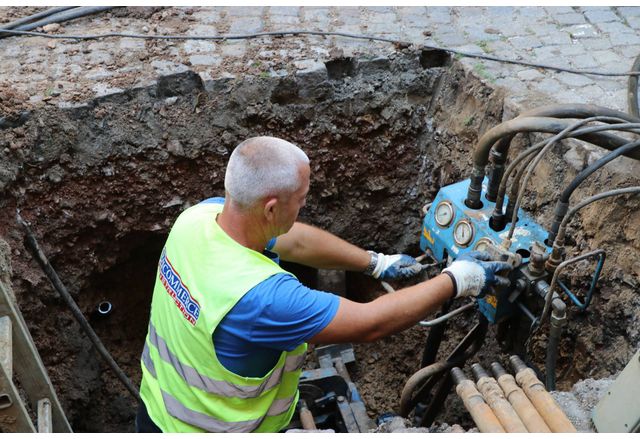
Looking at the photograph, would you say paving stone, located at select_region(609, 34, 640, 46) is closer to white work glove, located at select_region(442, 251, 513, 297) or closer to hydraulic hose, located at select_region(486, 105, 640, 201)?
hydraulic hose, located at select_region(486, 105, 640, 201)

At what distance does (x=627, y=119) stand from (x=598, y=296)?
3.06 ft

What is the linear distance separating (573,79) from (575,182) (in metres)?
1.64

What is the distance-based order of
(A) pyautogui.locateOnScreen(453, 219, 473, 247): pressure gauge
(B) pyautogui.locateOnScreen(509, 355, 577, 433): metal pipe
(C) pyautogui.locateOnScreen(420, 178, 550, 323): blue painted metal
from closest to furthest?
(B) pyautogui.locateOnScreen(509, 355, 577, 433): metal pipe → (C) pyautogui.locateOnScreen(420, 178, 550, 323): blue painted metal → (A) pyautogui.locateOnScreen(453, 219, 473, 247): pressure gauge

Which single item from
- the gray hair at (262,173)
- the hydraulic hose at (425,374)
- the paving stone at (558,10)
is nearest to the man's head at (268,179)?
the gray hair at (262,173)

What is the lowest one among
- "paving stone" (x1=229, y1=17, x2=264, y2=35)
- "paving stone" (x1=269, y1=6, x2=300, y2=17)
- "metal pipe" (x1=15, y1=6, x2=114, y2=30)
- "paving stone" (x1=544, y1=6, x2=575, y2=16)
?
"paving stone" (x1=544, y1=6, x2=575, y2=16)

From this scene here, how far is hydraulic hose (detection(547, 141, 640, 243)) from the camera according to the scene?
302 centimetres

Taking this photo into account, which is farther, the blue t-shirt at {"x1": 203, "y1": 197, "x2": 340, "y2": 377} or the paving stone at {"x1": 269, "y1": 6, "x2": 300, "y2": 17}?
the paving stone at {"x1": 269, "y1": 6, "x2": 300, "y2": 17}

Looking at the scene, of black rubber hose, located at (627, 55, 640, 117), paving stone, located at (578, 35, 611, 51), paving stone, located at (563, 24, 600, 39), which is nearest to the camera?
black rubber hose, located at (627, 55, 640, 117)

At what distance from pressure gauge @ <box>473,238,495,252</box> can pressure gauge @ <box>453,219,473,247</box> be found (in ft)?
0.19

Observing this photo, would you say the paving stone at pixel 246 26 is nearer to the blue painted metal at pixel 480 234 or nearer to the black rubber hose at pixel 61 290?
the black rubber hose at pixel 61 290

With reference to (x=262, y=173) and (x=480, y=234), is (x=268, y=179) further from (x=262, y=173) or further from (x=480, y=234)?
(x=480, y=234)

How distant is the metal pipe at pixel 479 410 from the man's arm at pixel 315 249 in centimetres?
89

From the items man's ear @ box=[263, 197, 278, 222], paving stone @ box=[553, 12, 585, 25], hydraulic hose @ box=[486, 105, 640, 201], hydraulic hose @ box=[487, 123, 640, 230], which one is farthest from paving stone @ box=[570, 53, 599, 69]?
man's ear @ box=[263, 197, 278, 222]

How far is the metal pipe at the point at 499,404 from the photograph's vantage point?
242cm
